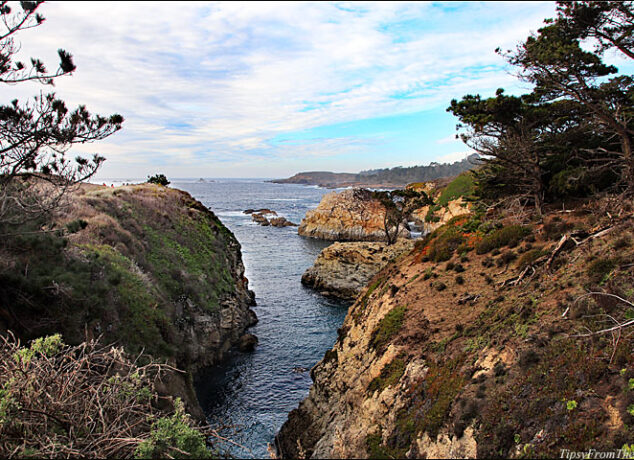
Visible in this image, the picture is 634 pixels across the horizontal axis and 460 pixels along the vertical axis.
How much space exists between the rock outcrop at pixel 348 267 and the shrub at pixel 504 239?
19221mm

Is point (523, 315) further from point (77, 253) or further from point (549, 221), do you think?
point (77, 253)

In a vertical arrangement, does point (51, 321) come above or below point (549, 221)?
below

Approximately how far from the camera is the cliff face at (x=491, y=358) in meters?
7.40

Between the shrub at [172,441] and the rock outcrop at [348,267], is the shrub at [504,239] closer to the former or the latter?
the shrub at [172,441]

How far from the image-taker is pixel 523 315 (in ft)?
35.0

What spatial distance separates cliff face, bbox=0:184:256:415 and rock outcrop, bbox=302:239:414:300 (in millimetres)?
8657

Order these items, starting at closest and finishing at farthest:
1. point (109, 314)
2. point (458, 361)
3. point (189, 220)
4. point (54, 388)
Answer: point (54, 388) → point (458, 361) → point (109, 314) → point (189, 220)

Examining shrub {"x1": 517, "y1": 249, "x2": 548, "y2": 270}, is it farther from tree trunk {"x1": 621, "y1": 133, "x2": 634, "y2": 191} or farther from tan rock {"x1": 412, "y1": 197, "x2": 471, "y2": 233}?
tan rock {"x1": 412, "y1": 197, "x2": 471, "y2": 233}

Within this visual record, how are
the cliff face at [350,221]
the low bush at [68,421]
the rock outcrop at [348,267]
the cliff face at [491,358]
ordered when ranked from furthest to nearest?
the cliff face at [350,221]
the rock outcrop at [348,267]
the cliff face at [491,358]
the low bush at [68,421]

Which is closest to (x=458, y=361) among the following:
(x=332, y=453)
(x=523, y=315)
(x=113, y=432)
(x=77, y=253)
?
(x=523, y=315)

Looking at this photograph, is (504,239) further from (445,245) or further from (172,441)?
(172,441)

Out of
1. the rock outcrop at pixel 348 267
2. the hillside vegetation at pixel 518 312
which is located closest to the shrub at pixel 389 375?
the hillside vegetation at pixel 518 312

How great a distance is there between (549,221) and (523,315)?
28.0ft

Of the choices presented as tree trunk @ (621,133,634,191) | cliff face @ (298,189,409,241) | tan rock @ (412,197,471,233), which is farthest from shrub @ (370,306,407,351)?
cliff face @ (298,189,409,241)
